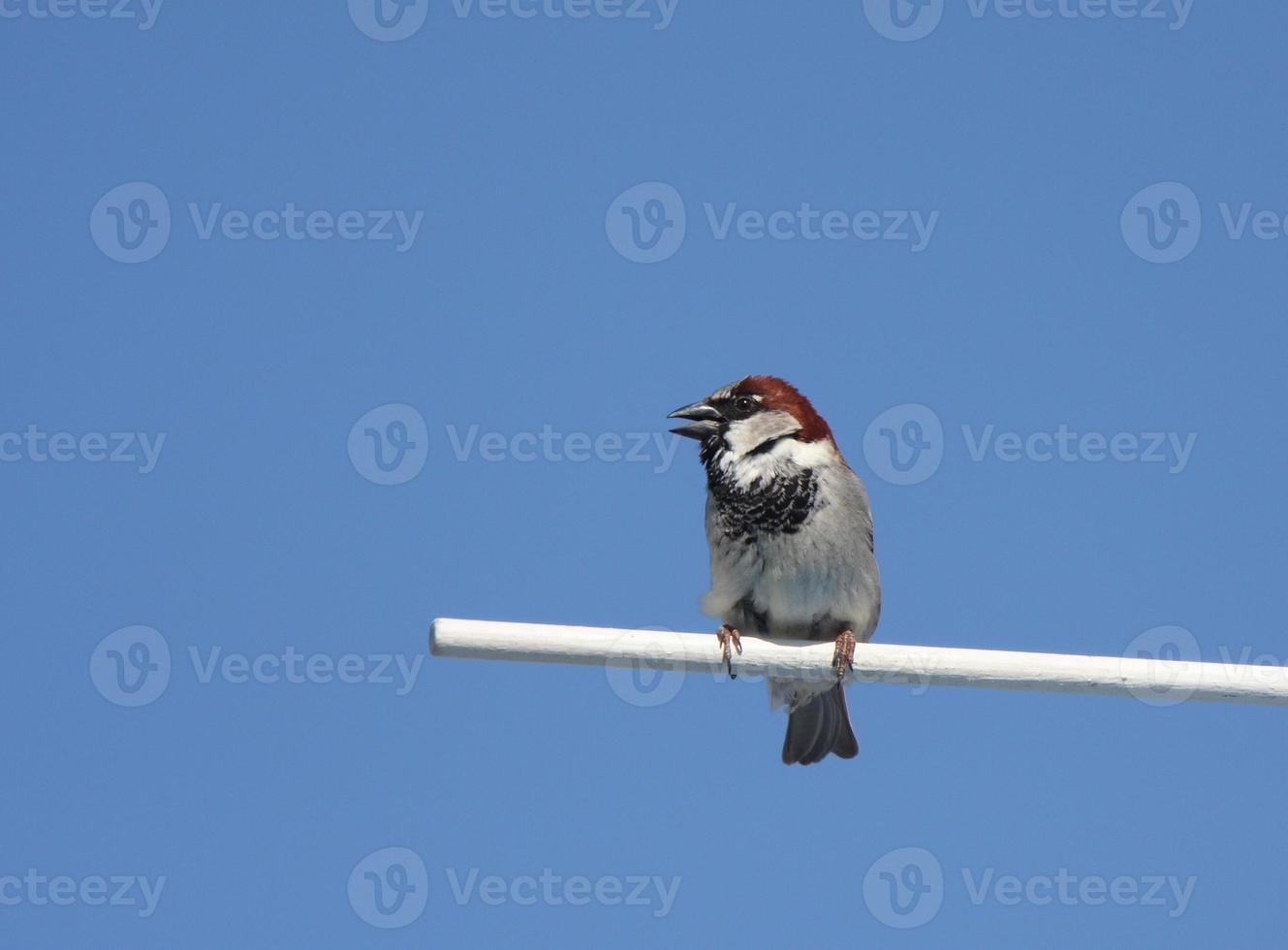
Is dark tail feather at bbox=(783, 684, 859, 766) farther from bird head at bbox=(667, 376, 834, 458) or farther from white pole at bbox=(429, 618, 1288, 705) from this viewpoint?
white pole at bbox=(429, 618, 1288, 705)

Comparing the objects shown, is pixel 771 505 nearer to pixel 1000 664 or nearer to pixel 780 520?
pixel 780 520

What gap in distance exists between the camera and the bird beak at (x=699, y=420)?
28.0 feet

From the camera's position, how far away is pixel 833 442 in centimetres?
877

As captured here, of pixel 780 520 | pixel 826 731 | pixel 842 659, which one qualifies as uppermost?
pixel 780 520

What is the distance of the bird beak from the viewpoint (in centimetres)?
855

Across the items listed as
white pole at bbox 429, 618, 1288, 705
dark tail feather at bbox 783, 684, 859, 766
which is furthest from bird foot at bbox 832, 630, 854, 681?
dark tail feather at bbox 783, 684, 859, 766

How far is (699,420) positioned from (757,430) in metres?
0.31

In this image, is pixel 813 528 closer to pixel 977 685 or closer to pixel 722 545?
pixel 722 545

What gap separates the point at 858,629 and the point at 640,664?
129 inches

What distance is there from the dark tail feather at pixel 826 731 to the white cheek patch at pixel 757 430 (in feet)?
4.84

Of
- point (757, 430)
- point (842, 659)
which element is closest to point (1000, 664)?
point (842, 659)

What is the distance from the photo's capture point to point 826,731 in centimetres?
902

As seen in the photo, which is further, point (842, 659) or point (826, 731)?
point (826, 731)

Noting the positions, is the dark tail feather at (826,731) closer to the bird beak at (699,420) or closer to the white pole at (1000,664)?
the bird beak at (699,420)
